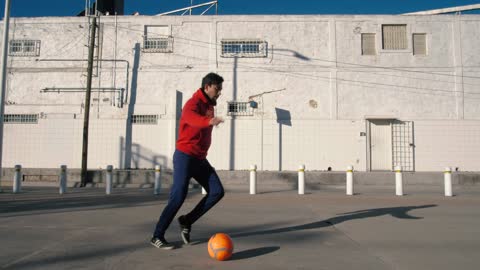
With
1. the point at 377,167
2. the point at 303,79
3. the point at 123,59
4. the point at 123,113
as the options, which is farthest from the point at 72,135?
the point at 377,167

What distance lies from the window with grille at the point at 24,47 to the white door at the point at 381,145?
16.1m

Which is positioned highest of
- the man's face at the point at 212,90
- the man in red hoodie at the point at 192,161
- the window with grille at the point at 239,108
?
the window with grille at the point at 239,108

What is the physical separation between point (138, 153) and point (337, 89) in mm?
9532

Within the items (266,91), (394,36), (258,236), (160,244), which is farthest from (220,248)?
(394,36)

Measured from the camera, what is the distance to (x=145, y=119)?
16.9 m

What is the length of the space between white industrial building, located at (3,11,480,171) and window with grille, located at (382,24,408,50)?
0.07 meters

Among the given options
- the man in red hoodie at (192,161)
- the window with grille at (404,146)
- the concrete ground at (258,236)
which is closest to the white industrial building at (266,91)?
the window with grille at (404,146)

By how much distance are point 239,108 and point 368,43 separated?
6720 mm

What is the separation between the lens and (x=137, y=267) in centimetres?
314

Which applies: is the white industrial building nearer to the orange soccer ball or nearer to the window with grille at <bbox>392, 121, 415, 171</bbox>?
the window with grille at <bbox>392, 121, 415, 171</bbox>

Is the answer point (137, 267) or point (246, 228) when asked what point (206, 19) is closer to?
point (246, 228)

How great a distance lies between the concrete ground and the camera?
3.32 meters

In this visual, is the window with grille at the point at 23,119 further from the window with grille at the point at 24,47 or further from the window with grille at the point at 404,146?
the window with grille at the point at 404,146

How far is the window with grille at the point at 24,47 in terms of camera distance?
17.5 m
